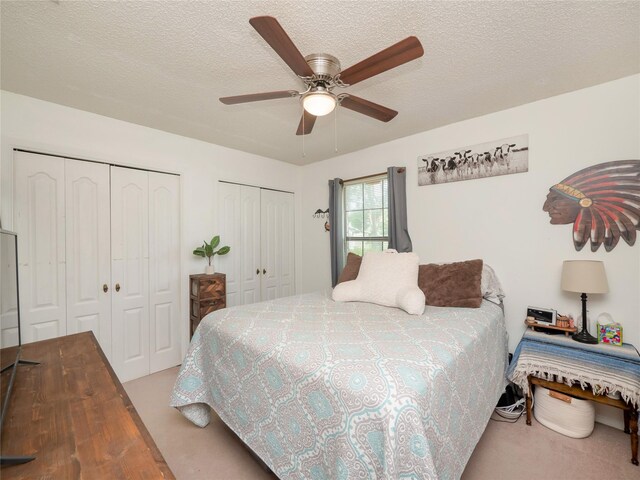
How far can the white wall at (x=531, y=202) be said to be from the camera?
1987mm

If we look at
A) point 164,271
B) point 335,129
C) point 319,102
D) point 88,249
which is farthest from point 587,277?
point 88,249

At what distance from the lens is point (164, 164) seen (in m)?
2.94

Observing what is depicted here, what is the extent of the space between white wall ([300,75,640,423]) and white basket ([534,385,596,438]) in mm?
517

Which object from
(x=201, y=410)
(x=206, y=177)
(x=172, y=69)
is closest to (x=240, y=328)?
(x=201, y=410)

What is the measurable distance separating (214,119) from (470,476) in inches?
128

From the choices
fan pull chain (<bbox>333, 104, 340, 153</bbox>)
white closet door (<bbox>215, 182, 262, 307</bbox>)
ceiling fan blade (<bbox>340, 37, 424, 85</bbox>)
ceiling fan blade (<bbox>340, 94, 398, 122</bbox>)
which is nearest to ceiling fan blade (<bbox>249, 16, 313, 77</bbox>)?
ceiling fan blade (<bbox>340, 37, 424, 85</bbox>)

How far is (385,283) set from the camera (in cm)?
232

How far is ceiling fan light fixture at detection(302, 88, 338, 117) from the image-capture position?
4.93 feet

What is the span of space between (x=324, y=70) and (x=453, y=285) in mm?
1840

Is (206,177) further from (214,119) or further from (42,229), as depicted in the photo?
(42,229)

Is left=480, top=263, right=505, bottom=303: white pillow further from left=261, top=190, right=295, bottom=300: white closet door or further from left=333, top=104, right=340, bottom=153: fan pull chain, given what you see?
left=261, top=190, right=295, bottom=300: white closet door

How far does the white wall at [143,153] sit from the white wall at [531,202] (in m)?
1.89

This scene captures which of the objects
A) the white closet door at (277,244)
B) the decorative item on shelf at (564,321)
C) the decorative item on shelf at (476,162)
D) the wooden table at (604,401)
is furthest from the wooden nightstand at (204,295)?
the decorative item on shelf at (564,321)

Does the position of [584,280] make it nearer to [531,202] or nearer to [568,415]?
[531,202]
